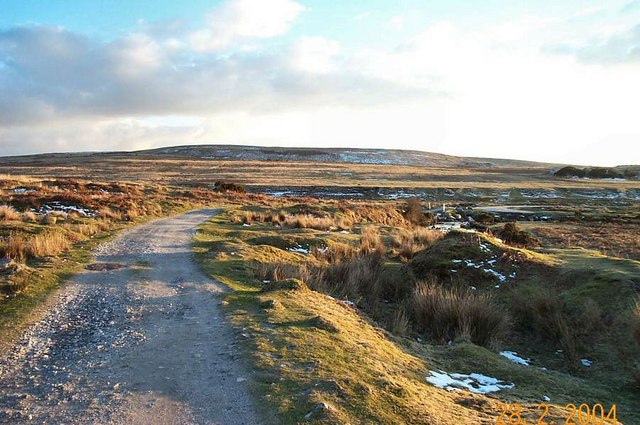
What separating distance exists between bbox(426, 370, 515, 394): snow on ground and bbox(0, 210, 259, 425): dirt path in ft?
9.39

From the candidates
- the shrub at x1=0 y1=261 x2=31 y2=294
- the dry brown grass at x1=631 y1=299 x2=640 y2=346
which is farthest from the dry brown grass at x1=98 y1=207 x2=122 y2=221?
the dry brown grass at x1=631 y1=299 x2=640 y2=346

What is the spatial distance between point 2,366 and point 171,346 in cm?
223

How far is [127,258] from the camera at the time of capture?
49.1 feet

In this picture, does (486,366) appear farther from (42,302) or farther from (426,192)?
(426,192)

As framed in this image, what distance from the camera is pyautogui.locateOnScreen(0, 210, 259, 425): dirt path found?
5484 millimetres

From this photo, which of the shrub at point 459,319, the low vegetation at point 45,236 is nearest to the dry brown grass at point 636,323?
the shrub at point 459,319

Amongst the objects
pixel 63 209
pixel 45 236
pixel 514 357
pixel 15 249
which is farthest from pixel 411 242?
pixel 63 209

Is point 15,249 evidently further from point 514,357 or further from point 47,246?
point 514,357

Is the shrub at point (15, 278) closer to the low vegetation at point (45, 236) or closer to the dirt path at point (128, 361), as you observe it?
the low vegetation at point (45, 236)

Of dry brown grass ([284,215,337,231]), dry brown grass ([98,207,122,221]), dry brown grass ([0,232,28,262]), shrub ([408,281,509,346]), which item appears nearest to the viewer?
shrub ([408,281,509,346])

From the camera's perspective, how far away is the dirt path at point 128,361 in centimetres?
548

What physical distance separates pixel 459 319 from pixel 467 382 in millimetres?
3012

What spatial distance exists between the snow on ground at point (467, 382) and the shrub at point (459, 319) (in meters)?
1.95

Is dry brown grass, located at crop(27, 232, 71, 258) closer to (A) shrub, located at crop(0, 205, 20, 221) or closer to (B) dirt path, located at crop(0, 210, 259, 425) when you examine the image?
(B) dirt path, located at crop(0, 210, 259, 425)
